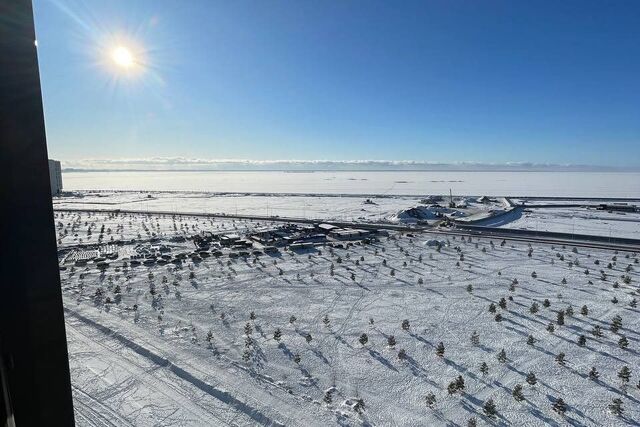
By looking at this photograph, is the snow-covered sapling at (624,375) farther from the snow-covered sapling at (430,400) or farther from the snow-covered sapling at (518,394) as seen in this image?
the snow-covered sapling at (430,400)

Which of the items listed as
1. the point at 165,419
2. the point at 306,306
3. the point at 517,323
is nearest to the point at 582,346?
the point at 517,323

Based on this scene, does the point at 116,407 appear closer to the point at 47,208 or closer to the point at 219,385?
the point at 219,385

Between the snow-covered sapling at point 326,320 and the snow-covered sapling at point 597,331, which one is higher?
the snow-covered sapling at point 597,331

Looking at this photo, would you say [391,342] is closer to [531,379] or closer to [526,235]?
[531,379]

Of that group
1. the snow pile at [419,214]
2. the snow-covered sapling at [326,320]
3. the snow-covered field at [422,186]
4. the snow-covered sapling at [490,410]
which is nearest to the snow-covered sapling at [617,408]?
the snow-covered sapling at [490,410]

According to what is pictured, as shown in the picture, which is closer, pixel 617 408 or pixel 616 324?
pixel 617 408

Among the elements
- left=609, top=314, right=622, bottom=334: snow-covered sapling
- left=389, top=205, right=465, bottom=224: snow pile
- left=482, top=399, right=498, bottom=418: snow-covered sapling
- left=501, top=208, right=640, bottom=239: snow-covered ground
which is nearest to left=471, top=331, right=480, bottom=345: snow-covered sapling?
left=482, top=399, right=498, bottom=418: snow-covered sapling

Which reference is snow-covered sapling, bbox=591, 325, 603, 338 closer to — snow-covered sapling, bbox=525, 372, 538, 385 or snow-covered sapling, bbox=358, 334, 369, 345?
snow-covered sapling, bbox=525, 372, 538, 385

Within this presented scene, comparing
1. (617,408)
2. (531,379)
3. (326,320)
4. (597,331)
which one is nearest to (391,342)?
(326,320)
